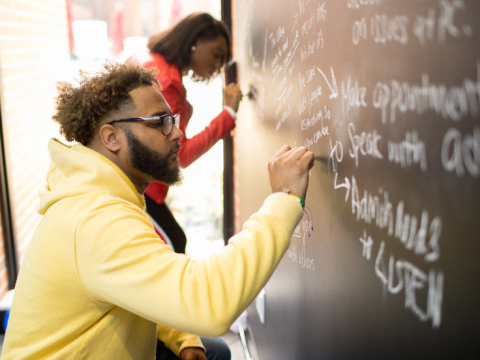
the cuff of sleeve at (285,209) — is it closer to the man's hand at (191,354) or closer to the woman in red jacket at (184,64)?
the man's hand at (191,354)

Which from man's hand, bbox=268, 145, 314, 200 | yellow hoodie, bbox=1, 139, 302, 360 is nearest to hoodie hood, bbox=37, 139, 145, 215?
yellow hoodie, bbox=1, 139, 302, 360

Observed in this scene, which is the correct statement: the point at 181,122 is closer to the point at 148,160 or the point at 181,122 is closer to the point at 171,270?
the point at 148,160

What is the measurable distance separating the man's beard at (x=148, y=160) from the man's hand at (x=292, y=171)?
0.34 metres

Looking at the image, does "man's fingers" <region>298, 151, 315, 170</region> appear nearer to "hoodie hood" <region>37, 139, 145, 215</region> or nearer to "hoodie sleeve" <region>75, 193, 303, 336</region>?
"hoodie sleeve" <region>75, 193, 303, 336</region>

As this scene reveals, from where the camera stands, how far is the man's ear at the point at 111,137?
1.12 metres

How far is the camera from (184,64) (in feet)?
7.06

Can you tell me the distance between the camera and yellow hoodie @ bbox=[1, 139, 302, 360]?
794 mm

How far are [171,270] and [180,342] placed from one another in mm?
664

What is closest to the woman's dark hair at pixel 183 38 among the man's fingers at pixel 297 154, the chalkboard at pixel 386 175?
the chalkboard at pixel 386 175

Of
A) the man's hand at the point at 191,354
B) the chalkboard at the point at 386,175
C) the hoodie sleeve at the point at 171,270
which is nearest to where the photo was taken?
the chalkboard at the point at 386,175

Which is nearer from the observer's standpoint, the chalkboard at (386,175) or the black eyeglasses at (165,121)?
the chalkboard at (386,175)

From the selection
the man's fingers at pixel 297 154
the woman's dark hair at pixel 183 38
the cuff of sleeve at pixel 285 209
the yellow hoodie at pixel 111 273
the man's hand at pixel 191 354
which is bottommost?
the man's hand at pixel 191 354

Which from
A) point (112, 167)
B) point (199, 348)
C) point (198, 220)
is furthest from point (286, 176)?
point (198, 220)

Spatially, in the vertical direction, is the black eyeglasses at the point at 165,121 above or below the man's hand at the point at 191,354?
above
